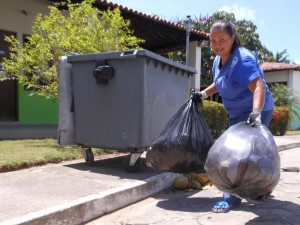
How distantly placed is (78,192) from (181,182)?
53.2 inches

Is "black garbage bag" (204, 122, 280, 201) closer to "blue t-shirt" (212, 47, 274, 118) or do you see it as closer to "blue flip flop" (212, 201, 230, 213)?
"blue t-shirt" (212, 47, 274, 118)

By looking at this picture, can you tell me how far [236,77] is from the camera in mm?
3453

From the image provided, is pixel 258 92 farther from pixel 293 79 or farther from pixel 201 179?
pixel 293 79

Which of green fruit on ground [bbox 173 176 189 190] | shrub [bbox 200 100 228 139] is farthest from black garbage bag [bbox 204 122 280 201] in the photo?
shrub [bbox 200 100 228 139]

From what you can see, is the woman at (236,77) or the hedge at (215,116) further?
the hedge at (215,116)

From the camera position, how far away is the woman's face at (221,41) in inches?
137

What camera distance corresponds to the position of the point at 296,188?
16.0ft

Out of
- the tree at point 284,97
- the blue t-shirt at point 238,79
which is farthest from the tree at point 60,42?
the tree at point 284,97

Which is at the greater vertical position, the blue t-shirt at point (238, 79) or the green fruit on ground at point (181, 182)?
the blue t-shirt at point (238, 79)

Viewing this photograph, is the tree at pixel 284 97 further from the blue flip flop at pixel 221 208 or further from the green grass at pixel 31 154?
the blue flip flop at pixel 221 208

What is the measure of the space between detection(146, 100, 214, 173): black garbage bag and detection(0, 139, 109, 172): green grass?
203 centimetres

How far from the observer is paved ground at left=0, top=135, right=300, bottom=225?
131 inches

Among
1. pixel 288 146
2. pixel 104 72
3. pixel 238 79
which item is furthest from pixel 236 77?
pixel 288 146

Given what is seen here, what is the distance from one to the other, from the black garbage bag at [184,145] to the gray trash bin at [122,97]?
828 millimetres
